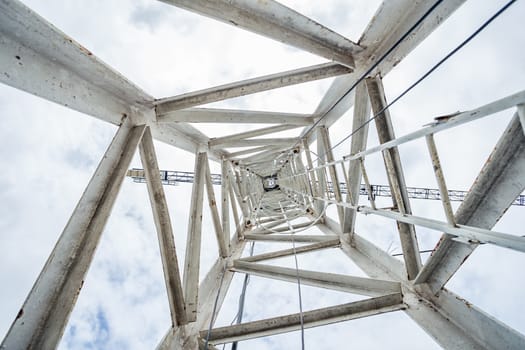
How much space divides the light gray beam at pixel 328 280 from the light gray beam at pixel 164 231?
1.32 meters

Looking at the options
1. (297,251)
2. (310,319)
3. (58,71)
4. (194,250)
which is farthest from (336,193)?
(58,71)

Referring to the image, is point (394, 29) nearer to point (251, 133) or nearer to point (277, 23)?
point (277, 23)

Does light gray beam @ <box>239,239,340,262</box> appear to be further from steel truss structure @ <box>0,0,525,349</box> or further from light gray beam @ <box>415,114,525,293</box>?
light gray beam @ <box>415,114,525,293</box>

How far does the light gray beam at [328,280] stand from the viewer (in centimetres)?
253

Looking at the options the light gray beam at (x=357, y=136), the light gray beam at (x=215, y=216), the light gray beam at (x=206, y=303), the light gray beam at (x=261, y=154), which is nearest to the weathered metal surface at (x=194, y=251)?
the light gray beam at (x=206, y=303)

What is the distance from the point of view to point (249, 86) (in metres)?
2.84

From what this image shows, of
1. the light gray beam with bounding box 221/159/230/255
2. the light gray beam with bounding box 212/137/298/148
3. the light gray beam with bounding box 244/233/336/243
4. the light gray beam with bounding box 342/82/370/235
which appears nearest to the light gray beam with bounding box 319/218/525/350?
the light gray beam with bounding box 342/82/370/235

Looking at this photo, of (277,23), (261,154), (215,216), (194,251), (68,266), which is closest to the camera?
(68,266)

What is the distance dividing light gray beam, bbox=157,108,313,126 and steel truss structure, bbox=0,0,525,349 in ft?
0.06

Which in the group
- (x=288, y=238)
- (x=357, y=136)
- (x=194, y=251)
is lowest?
(x=288, y=238)

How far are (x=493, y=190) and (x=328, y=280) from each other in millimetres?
1918

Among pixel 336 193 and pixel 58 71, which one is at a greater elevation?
pixel 58 71

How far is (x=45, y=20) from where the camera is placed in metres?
1.67

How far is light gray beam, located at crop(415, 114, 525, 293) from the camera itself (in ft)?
4.54
